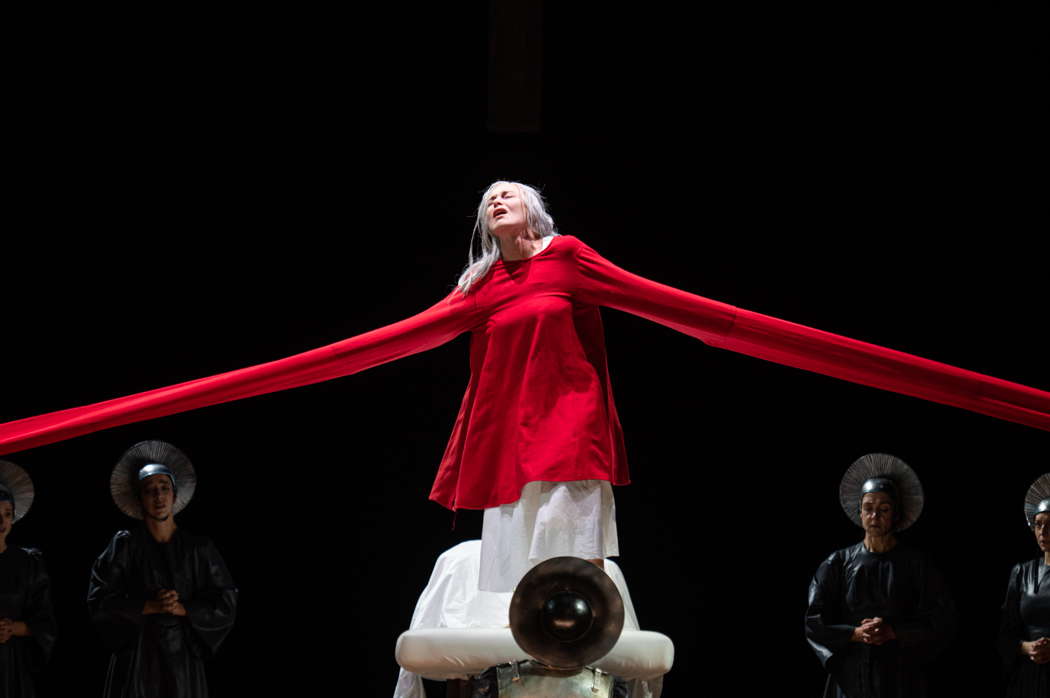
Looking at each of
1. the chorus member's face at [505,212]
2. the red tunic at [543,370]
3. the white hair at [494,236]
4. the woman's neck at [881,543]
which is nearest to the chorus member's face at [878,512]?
the woman's neck at [881,543]

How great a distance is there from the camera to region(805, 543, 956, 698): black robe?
4719 mm

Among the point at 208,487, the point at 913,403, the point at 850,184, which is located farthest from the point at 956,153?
the point at 208,487

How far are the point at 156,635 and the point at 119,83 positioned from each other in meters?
2.14

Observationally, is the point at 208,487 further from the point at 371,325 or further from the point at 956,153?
the point at 956,153

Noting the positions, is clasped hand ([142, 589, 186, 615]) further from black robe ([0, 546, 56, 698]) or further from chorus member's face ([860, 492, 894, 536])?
chorus member's face ([860, 492, 894, 536])

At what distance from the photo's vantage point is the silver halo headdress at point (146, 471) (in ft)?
16.2

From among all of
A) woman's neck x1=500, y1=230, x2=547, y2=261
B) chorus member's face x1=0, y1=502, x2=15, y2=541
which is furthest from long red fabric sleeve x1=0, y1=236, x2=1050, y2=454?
chorus member's face x1=0, y1=502, x2=15, y2=541

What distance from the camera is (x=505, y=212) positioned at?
3965mm

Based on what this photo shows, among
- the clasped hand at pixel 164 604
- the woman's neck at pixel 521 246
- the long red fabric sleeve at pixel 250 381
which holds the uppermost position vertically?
the woman's neck at pixel 521 246

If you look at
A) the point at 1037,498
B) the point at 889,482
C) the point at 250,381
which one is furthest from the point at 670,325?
the point at 1037,498

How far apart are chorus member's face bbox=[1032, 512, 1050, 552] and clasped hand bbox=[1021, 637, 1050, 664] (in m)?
0.39

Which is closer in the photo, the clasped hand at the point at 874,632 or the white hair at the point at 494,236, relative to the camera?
the white hair at the point at 494,236

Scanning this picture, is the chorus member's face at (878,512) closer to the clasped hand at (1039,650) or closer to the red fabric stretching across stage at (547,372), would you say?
the clasped hand at (1039,650)

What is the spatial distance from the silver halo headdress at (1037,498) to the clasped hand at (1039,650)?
486 millimetres
